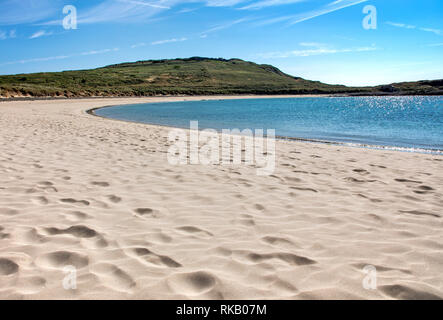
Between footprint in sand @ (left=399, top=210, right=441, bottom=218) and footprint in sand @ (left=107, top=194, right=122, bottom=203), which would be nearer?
footprint in sand @ (left=399, top=210, right=441, bottom=218)

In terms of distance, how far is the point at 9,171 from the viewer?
5516mm

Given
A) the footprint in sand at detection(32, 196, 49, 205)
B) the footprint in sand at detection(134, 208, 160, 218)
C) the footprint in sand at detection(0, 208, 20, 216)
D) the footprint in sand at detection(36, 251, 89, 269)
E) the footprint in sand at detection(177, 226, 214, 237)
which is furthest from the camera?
the footprint in sand at detection(32, 196, 49, 205)

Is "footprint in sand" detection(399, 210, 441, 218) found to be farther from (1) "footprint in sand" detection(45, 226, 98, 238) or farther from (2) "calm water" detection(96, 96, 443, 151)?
(2) "calm water" detection(96, 96, 443, 151)

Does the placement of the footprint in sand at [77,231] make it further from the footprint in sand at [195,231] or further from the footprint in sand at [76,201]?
the footprint in sand at [195,231]

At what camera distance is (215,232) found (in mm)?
3287

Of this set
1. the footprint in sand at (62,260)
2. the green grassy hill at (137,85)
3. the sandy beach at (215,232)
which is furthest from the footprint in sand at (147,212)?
the green grassy hill at (137,85)

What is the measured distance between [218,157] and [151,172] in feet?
7.29

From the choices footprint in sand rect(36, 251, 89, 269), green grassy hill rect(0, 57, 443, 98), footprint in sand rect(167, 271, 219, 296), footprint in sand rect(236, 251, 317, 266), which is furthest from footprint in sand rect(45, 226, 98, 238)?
green grassy hill rect(0, 57, 443, 98)

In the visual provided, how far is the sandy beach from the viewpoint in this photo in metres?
2.34

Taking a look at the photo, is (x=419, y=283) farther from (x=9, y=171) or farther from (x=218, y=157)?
(x=9, y=171)

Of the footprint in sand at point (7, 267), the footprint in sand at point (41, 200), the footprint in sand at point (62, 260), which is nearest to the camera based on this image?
the footprint in sand at point (7, 267)

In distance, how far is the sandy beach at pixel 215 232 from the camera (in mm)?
2342

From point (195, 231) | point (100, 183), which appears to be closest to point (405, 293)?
point (195, 231)

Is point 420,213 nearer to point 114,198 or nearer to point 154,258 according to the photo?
point 154,258
